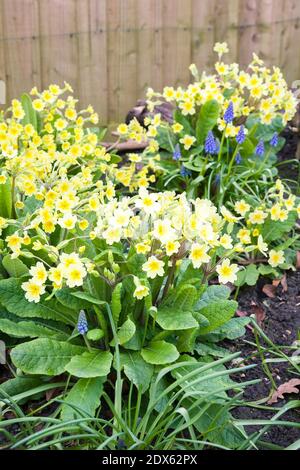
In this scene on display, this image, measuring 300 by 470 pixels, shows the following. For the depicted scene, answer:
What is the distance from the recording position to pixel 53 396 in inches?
97.3

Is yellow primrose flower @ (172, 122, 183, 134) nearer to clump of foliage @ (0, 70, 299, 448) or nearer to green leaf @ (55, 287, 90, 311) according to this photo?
clump of foliage @ (0, 70, 299, 448)

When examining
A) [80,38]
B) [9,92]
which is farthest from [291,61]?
[9,92]

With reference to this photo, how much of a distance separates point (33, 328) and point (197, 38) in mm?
3658

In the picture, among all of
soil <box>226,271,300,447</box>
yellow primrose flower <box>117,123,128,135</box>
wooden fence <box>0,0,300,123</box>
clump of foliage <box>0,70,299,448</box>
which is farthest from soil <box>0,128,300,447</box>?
wooden fence <box>0,0,300,123</box>

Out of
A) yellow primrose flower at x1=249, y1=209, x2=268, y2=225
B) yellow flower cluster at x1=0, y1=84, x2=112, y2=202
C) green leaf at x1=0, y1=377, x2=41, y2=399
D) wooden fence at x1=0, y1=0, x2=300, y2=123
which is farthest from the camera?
wooden fence at x1=0, y1=0, x2=300, y2=123

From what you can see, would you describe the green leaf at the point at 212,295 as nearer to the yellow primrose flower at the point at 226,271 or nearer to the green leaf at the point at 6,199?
the yellow primrose flower at the point at 226,271

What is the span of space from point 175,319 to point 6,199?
37.8 inches

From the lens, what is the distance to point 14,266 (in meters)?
2.60

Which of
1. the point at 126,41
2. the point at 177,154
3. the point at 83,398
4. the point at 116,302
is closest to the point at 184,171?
the point at 177,154

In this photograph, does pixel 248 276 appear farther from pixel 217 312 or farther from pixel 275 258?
pixel 217 312

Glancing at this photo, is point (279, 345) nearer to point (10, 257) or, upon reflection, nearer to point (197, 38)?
point (10, 257)

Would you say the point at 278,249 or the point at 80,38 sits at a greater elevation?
the point at 80,38

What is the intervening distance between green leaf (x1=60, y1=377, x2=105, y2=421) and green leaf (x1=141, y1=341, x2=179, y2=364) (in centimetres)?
18

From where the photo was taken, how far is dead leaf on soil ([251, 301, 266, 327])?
9.80 feet
